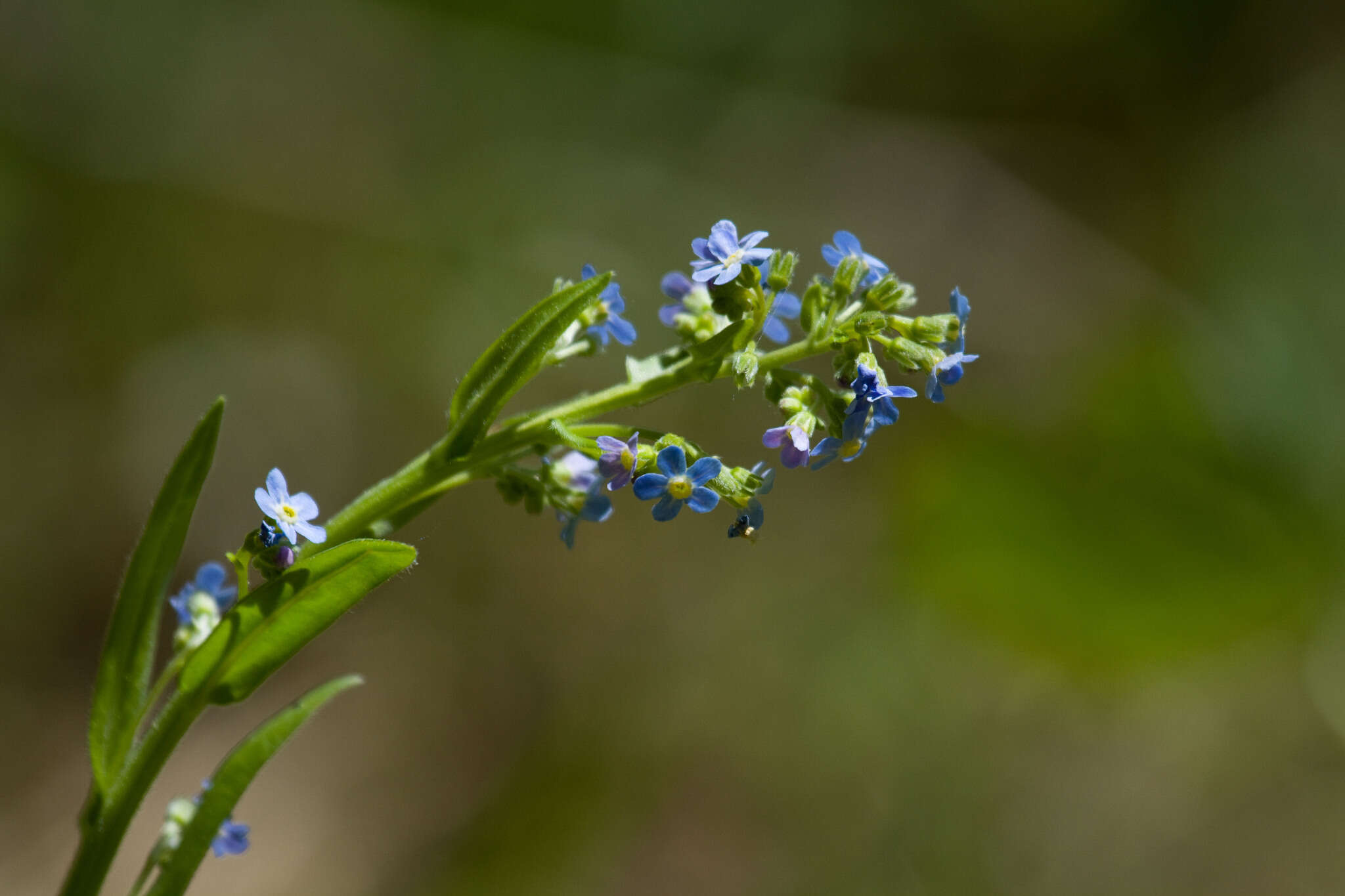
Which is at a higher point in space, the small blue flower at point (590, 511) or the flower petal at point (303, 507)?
the small blue flower at point (590, 511)

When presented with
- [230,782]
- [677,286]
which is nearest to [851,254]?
[677,286]

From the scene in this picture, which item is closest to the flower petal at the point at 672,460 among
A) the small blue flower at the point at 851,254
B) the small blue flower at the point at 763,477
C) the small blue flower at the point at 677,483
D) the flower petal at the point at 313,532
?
the small blue flower at the point at 677,483

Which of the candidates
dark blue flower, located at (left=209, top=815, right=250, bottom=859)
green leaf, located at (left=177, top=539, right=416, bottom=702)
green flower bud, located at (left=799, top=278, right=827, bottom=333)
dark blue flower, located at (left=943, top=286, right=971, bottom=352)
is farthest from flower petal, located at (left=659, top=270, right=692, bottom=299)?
dark blue flower, located at (left=209, top=815, right=250, bottom=859)

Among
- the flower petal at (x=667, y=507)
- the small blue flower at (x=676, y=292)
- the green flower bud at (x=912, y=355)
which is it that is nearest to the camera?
the flower petal at (x=667, y=507)

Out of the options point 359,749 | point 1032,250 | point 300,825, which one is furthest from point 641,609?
point 1032,250

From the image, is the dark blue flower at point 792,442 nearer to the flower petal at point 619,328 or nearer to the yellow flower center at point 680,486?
the yellow flower center at point 680,486

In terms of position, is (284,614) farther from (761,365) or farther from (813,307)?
(813,307)
